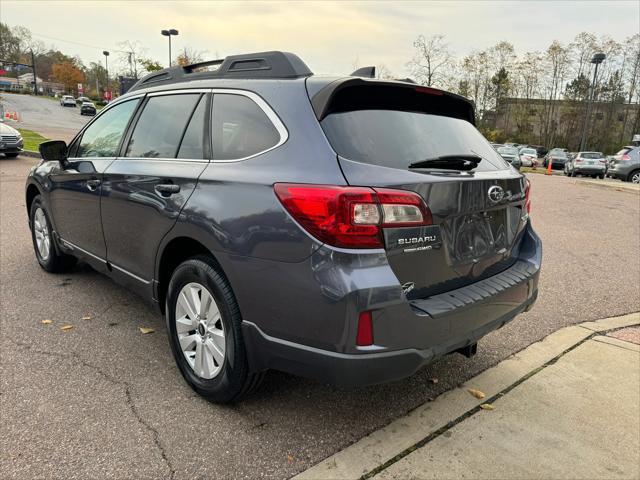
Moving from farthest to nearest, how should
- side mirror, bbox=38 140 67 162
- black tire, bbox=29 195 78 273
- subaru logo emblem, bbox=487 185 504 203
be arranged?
black tire, bbox=29 195 78 273, side mirror, bbox=38 140 67 162, subaru logo emblem, bbox=487 185 504 203

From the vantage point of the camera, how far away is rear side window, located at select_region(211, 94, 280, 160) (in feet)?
8.26

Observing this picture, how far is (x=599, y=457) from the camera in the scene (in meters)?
2.46

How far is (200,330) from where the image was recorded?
277 centimetres

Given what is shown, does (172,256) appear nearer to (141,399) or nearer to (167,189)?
(167,189)

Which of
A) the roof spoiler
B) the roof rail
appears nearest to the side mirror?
the roof rail

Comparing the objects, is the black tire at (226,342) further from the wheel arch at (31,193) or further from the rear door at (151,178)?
the wheel arch at (31,193)

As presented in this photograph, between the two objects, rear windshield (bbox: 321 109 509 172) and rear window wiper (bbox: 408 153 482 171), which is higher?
rear windshield (bbox: 321 109 509 172)

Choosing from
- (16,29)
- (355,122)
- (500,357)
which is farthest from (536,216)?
(16,29)

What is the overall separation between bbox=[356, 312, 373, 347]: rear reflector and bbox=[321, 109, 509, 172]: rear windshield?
2.35 feet

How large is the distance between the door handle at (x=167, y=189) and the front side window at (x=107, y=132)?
94 centimetres

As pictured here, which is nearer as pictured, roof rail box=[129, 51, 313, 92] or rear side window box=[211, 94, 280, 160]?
rear side window box=[211, 94, 280, 160]

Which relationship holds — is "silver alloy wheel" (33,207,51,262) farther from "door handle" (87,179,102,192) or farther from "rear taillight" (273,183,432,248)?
"rear taillight" (273,183,432,248)

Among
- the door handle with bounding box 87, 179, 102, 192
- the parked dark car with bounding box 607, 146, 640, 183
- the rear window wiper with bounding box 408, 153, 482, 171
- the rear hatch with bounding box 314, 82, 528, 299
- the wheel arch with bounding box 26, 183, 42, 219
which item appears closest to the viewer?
the rear hatch with bounding box 314, 82, 528, 299

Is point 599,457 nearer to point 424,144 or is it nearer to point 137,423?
point 424,144
